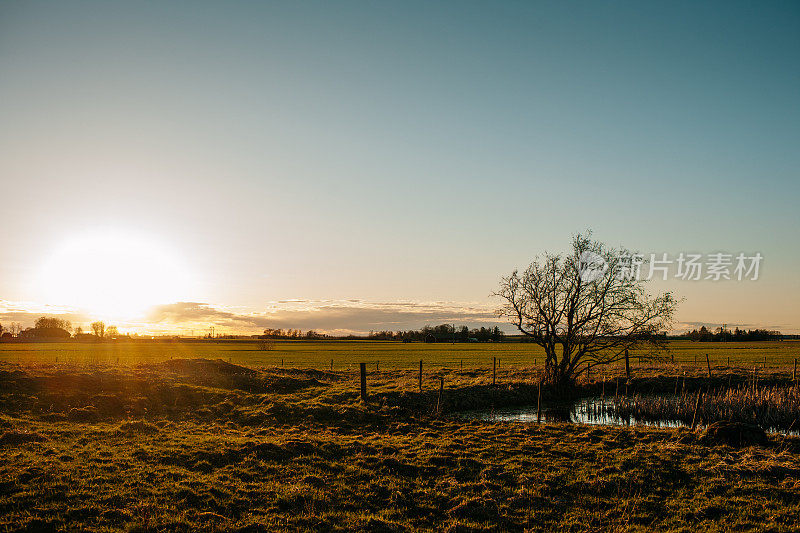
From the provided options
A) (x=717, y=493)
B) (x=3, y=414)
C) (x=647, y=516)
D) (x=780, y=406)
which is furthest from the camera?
(x=780, y=406)

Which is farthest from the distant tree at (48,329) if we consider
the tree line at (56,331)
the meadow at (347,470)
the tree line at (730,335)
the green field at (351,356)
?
the tree line at (730,335)

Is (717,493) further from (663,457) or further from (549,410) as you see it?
(549,410)

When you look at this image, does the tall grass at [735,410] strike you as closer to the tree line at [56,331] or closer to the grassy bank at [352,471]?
the grassy bank at [352,471]

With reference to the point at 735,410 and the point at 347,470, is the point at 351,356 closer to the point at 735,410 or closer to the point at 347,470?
the point at 735,410

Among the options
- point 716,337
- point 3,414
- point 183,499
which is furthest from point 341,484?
point 716,337

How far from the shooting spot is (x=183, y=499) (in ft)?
38.4

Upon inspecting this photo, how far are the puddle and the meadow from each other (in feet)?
9.85

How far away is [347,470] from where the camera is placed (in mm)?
14711

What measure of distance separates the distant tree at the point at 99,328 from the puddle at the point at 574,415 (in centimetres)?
17447

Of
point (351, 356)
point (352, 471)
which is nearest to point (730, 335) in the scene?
point (351, 356)

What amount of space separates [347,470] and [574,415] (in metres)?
19.6

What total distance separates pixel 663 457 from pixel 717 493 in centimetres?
333

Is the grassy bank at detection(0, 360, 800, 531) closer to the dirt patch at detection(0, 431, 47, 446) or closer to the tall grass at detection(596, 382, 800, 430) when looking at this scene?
the dirt patch at detection(0, 431, 47, 446)

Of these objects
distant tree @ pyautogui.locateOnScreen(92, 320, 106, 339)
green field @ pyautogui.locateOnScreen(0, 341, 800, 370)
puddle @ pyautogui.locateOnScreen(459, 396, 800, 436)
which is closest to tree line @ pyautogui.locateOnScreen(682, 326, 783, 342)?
green field @ pyautogui.locateOnScreen(0, 341, 800, 370)
